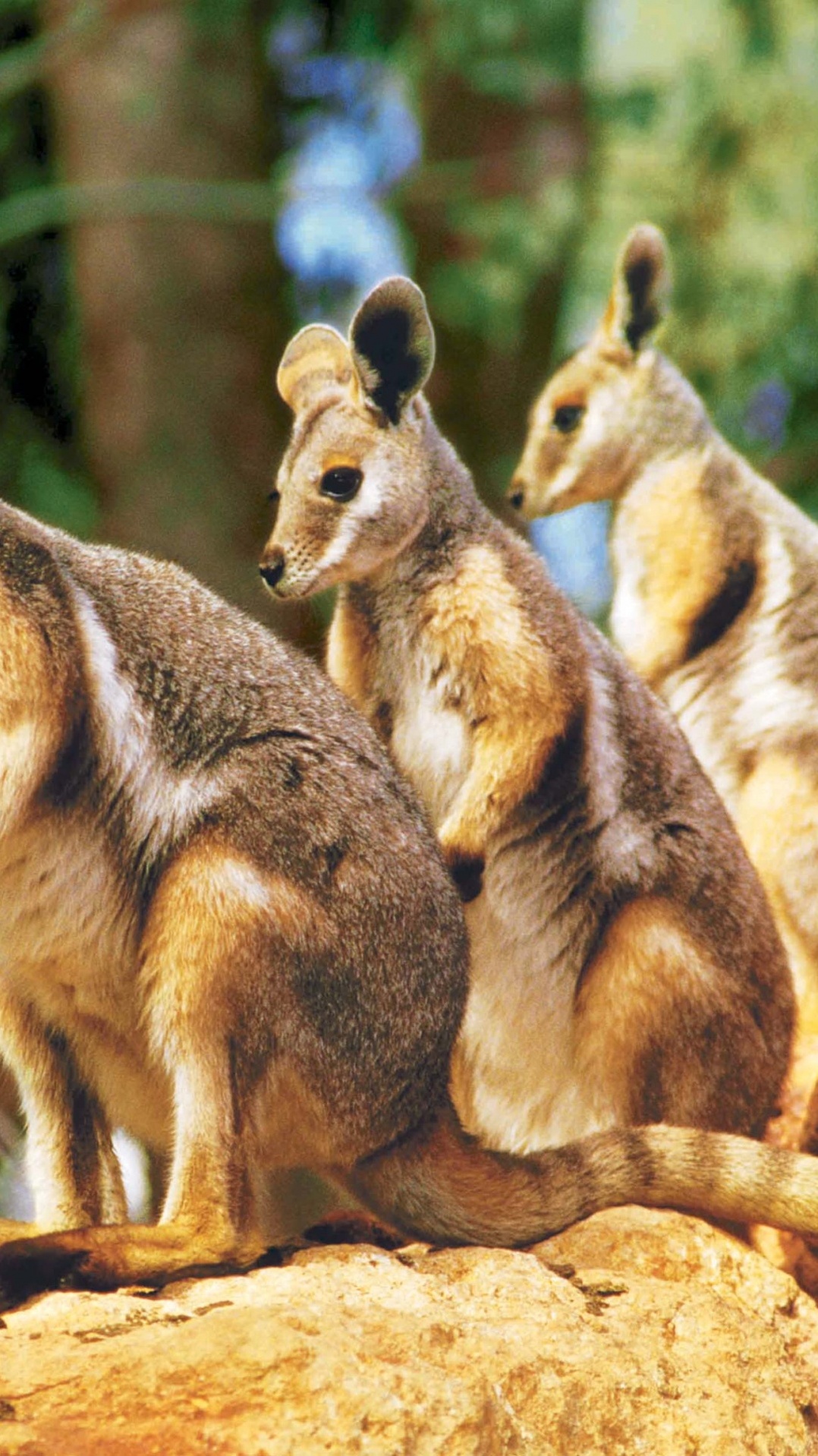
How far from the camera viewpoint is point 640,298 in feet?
19.6

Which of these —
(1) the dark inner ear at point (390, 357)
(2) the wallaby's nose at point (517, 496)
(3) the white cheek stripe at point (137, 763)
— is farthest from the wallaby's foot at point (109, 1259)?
(2) the wallaby's nose at point (517, 496)

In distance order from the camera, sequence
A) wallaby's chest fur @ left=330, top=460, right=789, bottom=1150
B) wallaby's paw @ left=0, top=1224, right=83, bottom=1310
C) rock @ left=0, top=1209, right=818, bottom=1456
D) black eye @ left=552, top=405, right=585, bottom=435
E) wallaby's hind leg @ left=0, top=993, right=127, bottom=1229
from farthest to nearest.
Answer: black eye @ left=552, top=405, right=585, bottom=435, wallaby's chest fur @ left=330, top=460, right=789, bottom=1150, wallaby's hind leg @ left=0, top=993, right=127, bottom=1229, wallaby's paw @ left=0, top=1224, right=83, bottom=1310, rock @ left=0, top=1209, right=818, bottom=1456

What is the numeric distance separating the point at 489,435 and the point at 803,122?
427cm

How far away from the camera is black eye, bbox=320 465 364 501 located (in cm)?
441

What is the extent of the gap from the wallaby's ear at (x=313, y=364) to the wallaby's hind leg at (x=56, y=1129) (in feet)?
5.49

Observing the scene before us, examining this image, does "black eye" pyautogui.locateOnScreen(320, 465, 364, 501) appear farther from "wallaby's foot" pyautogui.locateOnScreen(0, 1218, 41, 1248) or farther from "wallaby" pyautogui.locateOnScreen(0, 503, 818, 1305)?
"wallaby's foot" pyautogui.locateOnScreen(0, 1218, 41, 1248)

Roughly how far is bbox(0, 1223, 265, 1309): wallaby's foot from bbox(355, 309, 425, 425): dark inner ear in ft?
6.72

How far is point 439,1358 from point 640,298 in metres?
3.78

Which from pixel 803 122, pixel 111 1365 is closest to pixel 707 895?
pixel 111 1365

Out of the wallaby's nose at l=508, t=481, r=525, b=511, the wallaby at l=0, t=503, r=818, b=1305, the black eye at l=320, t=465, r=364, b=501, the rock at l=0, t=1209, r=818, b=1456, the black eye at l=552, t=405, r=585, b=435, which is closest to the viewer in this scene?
the rock at l=0, t=1209, r=818, b=1456

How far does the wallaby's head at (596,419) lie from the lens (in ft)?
19.8

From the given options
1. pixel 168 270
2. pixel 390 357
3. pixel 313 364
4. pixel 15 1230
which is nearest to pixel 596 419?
pixel 313 364

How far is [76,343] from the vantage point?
947 cm

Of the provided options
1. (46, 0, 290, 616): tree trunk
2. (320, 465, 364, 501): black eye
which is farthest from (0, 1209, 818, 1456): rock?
(46, 0, 290, 616): tree trunk
